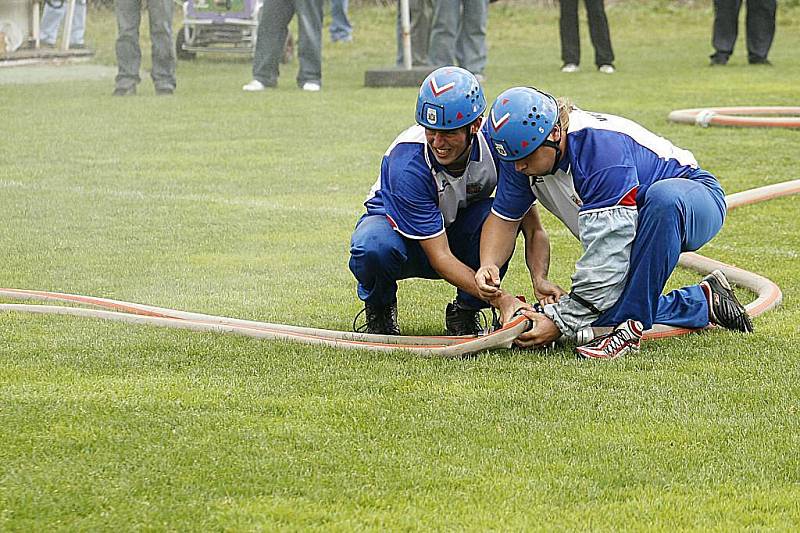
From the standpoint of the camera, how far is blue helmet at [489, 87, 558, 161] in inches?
172

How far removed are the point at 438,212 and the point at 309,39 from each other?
9.53m

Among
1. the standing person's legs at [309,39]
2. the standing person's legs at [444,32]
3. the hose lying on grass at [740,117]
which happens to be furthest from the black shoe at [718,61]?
Result: the standing person's legs at [309,39]

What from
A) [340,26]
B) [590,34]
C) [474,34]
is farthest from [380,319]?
[340,26]

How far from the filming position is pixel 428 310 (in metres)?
5.59

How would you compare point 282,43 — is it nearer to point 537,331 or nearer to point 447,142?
point 447,142

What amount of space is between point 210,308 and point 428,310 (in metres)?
0.93

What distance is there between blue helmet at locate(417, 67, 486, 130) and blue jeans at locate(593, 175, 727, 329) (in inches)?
26.8

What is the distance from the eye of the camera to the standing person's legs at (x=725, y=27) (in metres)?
15.2

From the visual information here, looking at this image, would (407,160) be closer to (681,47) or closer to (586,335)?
(586,335)

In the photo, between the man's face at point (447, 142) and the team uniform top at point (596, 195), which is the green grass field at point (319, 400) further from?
the man's face at point (447, 142)

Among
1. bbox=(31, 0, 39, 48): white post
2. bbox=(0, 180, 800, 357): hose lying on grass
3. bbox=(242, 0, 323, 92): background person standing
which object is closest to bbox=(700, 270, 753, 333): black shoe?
bbox=(0, 180, 800, 357): hose lying on grass

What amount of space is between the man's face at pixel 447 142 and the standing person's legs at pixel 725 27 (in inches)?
444

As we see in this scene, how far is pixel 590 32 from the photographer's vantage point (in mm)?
15328

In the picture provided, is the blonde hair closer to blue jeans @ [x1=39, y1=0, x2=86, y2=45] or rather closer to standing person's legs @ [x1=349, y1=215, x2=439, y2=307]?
standing person's legs @ [x1=349, y1=215, x2=439, y2=307]
